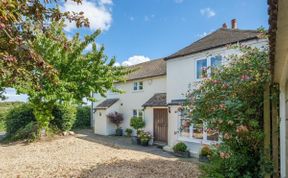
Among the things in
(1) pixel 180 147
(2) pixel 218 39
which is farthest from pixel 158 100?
(2) pixel 218 39

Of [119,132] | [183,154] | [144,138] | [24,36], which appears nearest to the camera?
[24,36]

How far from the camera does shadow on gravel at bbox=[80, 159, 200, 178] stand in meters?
9.20

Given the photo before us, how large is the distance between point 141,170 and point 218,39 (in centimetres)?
1007

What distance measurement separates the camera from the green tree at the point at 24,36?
10.7 feet

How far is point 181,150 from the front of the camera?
1502 centimetres

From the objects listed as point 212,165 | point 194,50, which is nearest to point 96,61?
point 194,50

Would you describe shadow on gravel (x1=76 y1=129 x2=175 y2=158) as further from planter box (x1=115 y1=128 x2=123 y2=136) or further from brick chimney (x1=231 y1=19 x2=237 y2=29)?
brick chimney (x1=231 y1=19 x2=237 y2=29)

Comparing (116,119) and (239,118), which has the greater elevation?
(239,118)

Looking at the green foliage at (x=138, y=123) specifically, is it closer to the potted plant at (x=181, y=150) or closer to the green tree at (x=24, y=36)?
the potted plant at (x=181, y=150)

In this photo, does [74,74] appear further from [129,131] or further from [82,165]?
[129,131]

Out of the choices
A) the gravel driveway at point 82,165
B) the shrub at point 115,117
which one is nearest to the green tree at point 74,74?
the gravel driveway at point 82,165

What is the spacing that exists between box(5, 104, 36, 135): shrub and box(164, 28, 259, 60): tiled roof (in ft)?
46.7

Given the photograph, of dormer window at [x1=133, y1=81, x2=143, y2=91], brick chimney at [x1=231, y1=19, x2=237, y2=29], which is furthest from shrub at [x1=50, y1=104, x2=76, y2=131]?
brick chimney at [x1=231, y1=19, x2=237, y2=29]

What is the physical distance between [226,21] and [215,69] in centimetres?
1248
